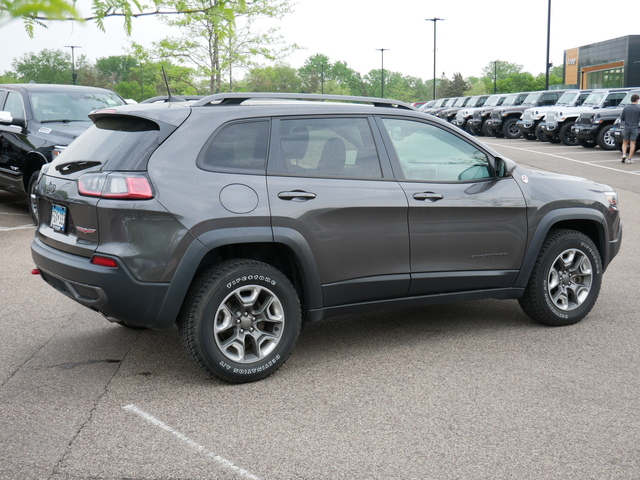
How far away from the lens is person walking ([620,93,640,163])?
65.9 feet

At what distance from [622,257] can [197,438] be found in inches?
245

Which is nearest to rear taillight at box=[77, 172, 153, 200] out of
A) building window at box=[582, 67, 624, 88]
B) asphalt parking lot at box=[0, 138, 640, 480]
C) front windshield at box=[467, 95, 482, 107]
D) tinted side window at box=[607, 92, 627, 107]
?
asphalt parking lot at box=[0, 138, 640, 480]

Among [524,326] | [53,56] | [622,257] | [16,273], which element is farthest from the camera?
[53,56]

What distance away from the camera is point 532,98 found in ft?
111

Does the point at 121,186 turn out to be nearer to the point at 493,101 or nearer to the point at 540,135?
the point at 540,135

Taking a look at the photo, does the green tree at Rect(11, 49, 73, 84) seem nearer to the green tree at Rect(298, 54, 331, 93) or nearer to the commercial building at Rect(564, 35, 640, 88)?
the green tree at Rect(298, 54, 331, 93)

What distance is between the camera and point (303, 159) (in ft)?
15.3

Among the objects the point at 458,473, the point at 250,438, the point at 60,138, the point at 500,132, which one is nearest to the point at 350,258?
the point at 250,438

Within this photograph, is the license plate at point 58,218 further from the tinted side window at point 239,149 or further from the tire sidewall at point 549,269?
the tire sidewall at point 549,269

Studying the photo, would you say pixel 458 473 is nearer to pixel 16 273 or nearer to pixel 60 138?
pixel 16 273

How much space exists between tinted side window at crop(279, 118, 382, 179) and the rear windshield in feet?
2.64

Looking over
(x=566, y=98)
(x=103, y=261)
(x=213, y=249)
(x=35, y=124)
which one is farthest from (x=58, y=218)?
(x=566, y=98)

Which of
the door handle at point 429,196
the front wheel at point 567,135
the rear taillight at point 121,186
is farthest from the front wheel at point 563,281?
the front wheel at point 567,135

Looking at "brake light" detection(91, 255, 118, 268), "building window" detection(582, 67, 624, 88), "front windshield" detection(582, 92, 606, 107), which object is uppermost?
"building window" detection(582, 67, 624, 88)
